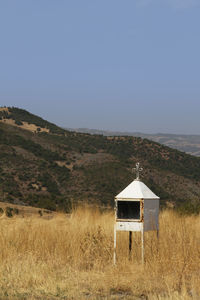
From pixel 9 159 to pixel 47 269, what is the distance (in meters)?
46.0

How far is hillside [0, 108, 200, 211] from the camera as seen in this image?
4903 cm

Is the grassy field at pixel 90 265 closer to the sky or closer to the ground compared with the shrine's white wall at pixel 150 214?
closer to the ground

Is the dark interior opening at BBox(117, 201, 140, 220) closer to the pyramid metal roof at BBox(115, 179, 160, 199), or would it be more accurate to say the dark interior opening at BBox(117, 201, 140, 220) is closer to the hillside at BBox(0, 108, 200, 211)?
the pyramid metal roof at BBox(115, 179, 160, 199)

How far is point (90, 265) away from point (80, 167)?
4847 centimetres

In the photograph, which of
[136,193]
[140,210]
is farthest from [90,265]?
[136,193]

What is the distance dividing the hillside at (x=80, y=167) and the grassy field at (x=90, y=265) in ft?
87.8

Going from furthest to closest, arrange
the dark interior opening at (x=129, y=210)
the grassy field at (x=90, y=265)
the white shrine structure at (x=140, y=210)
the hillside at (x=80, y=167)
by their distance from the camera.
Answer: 1. the hillside at (x=80, y=167)
2. the dark interior opening at (x=129, y=210)
3. the white shrine structure at (x=140, y=210)
4. the grassy field at (x=90, y=265)

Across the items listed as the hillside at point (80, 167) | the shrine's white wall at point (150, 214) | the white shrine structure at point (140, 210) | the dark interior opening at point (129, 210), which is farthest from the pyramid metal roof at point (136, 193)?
the hillside at point (80, 167)

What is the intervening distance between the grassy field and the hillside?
1054 inches

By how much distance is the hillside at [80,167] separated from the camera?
49.0 metres

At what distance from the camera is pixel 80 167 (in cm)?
5869

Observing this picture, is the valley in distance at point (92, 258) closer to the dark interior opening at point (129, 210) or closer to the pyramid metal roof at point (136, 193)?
the dark interior opening at point (129, 210)

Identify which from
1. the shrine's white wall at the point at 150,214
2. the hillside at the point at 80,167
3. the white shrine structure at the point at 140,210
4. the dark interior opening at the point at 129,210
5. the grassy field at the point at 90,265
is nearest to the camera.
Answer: the grassy field at the point at 90,265

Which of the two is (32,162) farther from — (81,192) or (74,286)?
(74,286)
